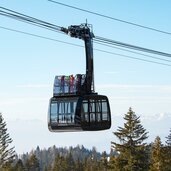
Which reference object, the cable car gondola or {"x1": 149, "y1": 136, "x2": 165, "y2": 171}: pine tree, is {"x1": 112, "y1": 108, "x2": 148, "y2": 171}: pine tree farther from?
the cable car gondola

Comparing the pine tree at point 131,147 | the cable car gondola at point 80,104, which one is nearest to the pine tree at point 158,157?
the pine tree at point 131,147

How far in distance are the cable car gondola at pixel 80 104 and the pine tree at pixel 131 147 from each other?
29.3m

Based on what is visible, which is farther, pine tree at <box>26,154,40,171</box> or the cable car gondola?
pine tree at <box>26,154,40,171</box>

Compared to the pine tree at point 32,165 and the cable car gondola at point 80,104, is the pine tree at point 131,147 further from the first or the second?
the pine tree at point 32,165

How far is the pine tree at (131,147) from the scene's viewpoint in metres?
60.0

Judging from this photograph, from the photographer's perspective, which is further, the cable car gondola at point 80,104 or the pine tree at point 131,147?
the pine tree at point 131,147

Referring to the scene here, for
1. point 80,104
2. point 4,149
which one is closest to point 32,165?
point 4,149

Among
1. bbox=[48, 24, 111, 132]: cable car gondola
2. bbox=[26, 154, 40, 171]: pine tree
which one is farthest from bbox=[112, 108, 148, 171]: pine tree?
bbox=[26, 154, 40, 171]: pine tree

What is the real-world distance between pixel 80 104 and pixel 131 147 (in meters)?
31.8

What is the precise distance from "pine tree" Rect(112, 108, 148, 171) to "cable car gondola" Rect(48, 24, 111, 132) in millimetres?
29332

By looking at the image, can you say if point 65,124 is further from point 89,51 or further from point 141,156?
point 141,156

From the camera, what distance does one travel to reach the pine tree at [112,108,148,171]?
5997cm

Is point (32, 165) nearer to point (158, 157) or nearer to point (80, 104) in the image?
point (158, 157)

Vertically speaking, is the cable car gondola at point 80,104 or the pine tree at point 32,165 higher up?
the pine tree at point 32,165
